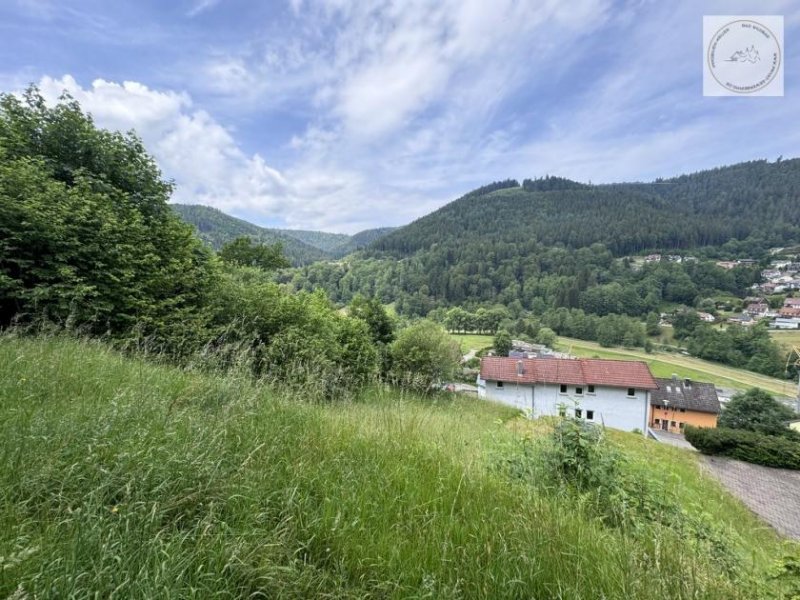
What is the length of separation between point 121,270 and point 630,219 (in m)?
179

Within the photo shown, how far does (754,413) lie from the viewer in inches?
1235

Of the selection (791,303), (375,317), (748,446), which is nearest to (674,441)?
(748,446)

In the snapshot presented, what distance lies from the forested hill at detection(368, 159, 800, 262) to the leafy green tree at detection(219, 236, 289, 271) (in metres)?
108

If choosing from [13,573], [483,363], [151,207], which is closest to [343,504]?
[13,573]

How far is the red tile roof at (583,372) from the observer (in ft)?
87.0

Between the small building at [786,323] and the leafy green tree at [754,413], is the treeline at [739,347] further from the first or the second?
the leafy green tree at [754,413]

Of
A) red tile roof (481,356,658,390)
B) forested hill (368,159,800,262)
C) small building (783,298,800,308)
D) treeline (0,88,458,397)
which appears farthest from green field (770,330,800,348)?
treeline (0,88,458,397)

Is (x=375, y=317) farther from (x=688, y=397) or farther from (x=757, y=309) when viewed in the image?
(x=757, y=309)

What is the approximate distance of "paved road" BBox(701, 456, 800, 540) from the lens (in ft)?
31.1

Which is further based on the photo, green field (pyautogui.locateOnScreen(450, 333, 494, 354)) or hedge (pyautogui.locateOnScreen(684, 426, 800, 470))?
green field (pyautogui.locateOnScreen(450, 333, 494, 354))

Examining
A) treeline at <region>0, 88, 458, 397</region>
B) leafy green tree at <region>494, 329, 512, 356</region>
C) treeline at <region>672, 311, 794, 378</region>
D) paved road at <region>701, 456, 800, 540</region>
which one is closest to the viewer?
treeline at <region>0, 88, 458, 397</region>

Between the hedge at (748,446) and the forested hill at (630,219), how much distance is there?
393 ft

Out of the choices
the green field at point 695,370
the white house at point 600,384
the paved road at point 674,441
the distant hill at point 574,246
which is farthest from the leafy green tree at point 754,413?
the distant hill at point 574,246

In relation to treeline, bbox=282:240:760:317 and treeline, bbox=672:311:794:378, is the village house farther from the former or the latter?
treeline, bbox=672:311:794:378
